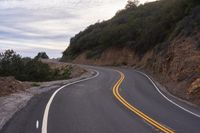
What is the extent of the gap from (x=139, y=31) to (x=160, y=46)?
2008 cm

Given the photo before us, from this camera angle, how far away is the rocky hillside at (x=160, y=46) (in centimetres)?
3228

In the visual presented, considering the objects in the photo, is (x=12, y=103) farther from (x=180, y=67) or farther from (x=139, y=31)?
(x=139, y=31)

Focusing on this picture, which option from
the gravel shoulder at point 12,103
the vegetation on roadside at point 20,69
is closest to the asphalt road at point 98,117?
the gravel shoulder at point 12,103

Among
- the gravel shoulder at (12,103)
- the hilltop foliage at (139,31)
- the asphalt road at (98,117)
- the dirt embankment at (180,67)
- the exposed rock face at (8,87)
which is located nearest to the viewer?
the asphalt road at (98,117)

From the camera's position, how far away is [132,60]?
6512 cm

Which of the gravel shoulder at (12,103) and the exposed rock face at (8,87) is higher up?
the exposed rock face at (8,87)

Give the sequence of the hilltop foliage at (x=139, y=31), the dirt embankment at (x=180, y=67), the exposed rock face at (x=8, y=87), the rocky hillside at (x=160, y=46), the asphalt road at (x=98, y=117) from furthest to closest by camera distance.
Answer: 1. the hilltop foliage at (x=139, y=31)
2. the rocky hillside at (x=160, y=46)
3. the dirt embankment at (x=180, y=67)
4. the exposed rock face at (x=8, y=87)
5. the asphalt road at (x=98, y=117)

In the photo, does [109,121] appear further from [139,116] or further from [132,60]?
[132,60]

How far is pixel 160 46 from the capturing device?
48156 mm

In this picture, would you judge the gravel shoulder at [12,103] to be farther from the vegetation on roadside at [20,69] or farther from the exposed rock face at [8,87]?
the vegetation on roadside at [20,69]

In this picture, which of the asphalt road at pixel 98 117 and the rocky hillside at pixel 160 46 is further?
the rocky hillside at pixel 160 46

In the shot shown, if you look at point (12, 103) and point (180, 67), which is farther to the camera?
point (180, 67)

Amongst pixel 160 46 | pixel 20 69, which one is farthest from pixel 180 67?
pixel 20 69

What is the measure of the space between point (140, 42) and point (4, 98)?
148ft
